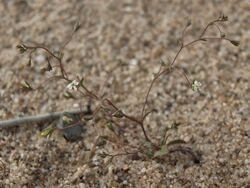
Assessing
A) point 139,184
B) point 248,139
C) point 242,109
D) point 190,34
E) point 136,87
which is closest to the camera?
point 139,184

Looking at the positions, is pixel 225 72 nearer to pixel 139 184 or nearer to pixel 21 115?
pixel 139 184

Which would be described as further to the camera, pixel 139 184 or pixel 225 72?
pixel 225 72

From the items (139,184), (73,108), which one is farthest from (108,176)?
(73,108)

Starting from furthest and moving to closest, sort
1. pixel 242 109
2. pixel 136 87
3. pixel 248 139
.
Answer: pixel 136 87
pixel 242 109
pixel 248 139

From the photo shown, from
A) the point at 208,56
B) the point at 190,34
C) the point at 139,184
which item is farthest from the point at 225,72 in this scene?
the point at 139,184


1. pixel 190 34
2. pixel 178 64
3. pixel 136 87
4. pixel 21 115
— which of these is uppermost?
pixel 190 34

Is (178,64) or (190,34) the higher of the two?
(190,34)
